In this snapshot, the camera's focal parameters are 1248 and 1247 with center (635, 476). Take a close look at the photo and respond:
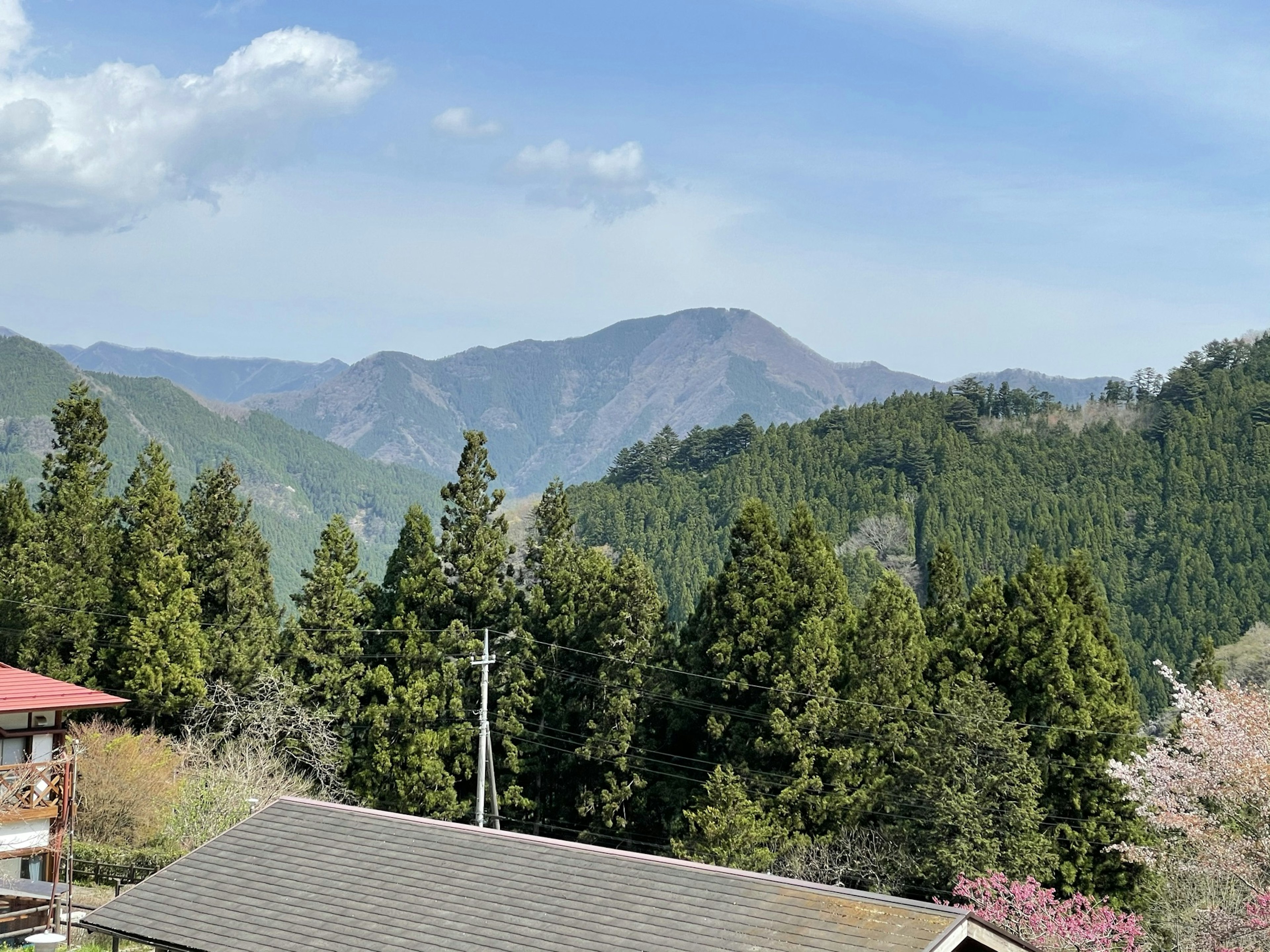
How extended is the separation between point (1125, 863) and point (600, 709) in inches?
513

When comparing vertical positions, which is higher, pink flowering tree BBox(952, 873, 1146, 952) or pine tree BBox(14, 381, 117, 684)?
pine tree BBox(14, 381, 117, 684)

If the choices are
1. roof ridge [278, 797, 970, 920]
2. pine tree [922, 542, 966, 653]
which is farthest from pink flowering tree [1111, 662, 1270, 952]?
pine tree [922, 542, 966, 653]

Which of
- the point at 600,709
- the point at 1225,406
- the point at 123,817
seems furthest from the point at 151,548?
the point at 1225,406

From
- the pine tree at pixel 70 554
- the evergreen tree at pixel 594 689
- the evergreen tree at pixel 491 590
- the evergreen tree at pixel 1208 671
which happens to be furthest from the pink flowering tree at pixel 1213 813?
the pine tree at pixel 70 554

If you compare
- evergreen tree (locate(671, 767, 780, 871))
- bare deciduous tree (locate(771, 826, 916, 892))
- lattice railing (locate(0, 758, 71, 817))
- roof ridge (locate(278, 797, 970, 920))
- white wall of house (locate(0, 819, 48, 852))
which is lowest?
bare deciduous tree (locate(771, 826, 916, 892))

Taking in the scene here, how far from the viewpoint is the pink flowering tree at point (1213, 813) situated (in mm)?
17359

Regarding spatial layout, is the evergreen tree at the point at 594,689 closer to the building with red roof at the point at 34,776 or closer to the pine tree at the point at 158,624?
the pine tree at the point at 158,624

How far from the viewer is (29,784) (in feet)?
71.5

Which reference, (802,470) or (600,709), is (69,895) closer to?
(600,709)

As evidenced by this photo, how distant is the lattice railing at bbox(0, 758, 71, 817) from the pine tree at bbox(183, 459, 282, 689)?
11536 millimetres

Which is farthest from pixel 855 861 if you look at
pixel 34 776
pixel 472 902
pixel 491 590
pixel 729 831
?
pixel 472 902

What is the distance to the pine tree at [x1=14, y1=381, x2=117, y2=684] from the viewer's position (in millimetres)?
32938

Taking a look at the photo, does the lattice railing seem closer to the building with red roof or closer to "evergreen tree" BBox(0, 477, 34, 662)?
the building with red roof

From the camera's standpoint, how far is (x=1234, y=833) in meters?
18.1
